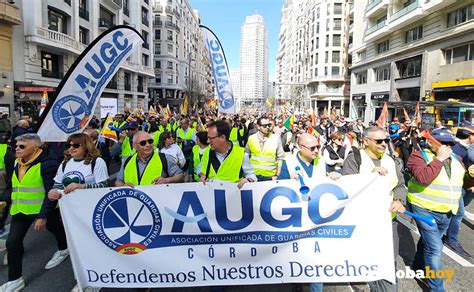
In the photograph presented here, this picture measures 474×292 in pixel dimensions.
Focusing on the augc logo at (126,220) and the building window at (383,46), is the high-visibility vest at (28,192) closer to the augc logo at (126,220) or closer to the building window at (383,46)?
the augc logo at (126,220)

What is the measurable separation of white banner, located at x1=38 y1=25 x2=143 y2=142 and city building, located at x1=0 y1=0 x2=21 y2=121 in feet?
54.4

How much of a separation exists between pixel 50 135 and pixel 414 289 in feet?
17.0

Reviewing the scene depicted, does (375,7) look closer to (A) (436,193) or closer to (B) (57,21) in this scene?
(B) (57,21)

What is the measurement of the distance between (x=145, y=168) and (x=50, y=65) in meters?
24.3

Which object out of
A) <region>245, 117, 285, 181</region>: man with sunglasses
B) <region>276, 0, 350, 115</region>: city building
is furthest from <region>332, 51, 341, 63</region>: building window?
<region>245, 117, 285, 181</region>: man with sunglasses

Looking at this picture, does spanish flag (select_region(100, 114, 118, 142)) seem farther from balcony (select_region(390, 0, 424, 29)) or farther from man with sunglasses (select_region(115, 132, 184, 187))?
balcony (select_region(390, 0, 424, 29))

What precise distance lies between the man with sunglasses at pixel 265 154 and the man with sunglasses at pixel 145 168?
6.99 feet

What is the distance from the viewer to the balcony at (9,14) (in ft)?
56.1

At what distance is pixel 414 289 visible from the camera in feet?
11.2

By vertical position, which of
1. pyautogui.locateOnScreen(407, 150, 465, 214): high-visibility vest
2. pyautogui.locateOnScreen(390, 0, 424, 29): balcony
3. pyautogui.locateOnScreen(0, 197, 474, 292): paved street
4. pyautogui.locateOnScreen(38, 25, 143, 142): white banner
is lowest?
pyautogui.locateOnScreen(0, 197, 474, 292): paved street

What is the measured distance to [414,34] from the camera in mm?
25812

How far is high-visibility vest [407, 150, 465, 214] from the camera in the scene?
318 centimetres

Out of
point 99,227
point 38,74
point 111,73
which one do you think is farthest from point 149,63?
point 99,227

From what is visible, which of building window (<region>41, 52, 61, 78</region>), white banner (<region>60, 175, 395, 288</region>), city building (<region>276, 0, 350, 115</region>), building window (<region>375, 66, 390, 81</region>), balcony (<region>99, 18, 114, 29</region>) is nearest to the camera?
white banner (<region>60, 175, 395, 288</region>)
